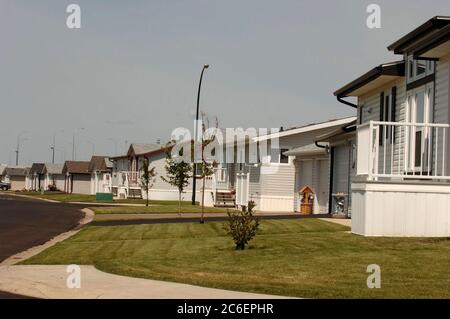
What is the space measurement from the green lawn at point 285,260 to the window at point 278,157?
59.8 feet

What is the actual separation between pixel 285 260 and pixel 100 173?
76663mm

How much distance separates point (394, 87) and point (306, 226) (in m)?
5.12

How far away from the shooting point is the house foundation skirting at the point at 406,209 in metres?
14.7

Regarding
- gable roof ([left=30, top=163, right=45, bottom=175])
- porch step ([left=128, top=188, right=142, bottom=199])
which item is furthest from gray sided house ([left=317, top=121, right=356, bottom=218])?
gable roof ([left=30, top=163, right=45, bottom=175])

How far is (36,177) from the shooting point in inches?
4884

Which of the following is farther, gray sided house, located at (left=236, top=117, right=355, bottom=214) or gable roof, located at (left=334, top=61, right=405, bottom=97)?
gray sided house, located at (left=236, top=117, right=355, bottom=214)

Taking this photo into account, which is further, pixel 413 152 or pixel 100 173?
Answer: pixel 100 173

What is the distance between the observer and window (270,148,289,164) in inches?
1509

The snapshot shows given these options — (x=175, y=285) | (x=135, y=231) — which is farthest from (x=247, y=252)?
(x=135, y=231)

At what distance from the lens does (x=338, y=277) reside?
1112cm

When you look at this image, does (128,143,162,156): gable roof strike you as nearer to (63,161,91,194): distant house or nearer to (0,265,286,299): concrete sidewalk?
(63,161,91,194): distant house

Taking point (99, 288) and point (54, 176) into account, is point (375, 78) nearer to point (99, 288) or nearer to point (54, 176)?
point (99, 288)

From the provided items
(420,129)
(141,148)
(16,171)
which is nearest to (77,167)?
(141,148)

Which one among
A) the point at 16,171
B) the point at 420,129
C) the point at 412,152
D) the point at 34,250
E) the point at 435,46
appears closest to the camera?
the point at 435,46
